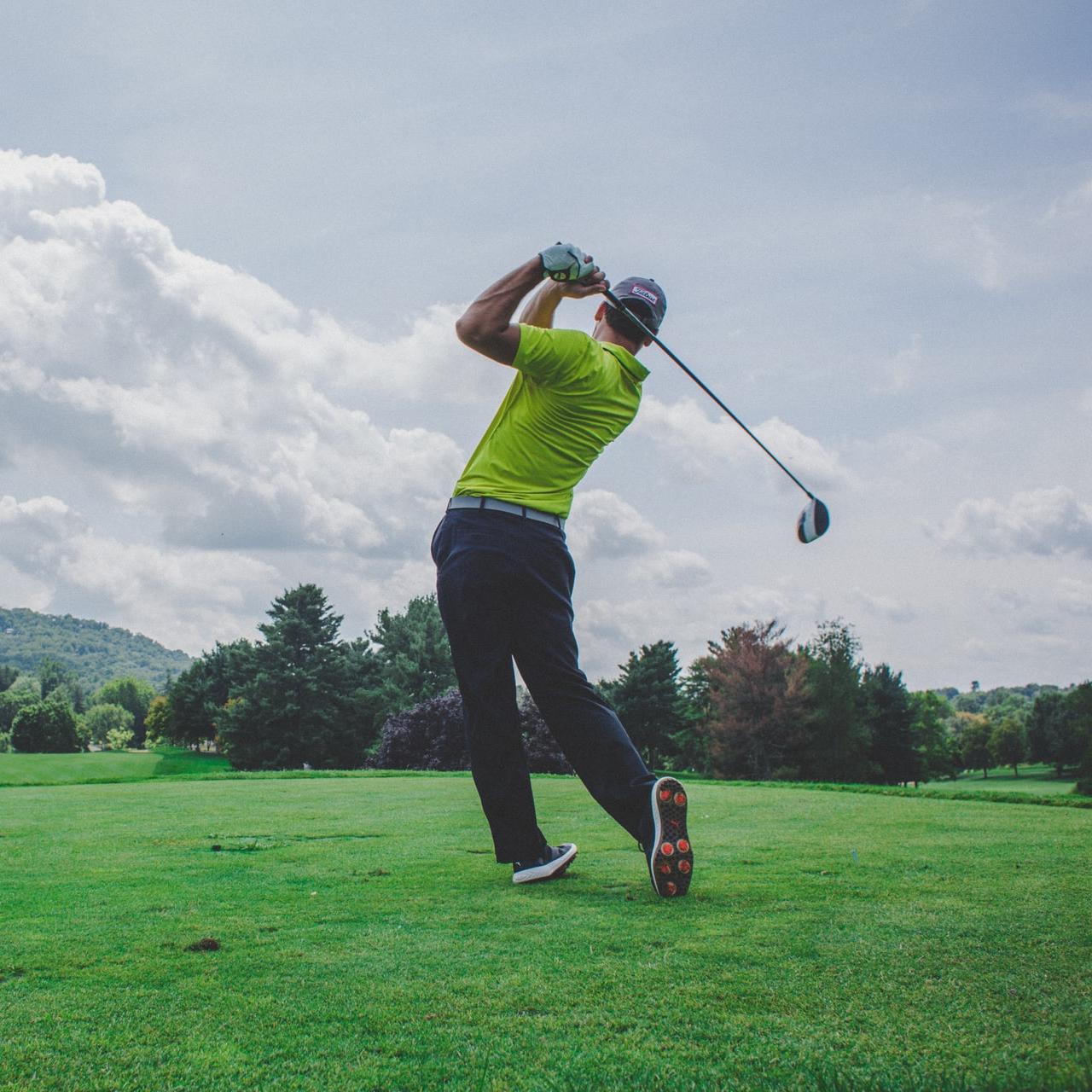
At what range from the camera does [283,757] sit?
168ft

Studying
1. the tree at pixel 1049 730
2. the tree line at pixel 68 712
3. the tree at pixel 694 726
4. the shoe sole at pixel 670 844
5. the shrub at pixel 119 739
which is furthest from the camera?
the shrub at pixel 119 739

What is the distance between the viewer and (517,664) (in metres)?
3.69

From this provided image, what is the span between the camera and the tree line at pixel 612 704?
4122cm

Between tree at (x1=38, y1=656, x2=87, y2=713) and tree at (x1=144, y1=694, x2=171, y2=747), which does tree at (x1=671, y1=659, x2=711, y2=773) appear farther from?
tree at (x1=38, y1=656, x2=87, y2=713)

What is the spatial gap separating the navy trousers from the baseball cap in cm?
110

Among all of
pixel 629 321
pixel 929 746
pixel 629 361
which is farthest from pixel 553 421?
pixel 929 746

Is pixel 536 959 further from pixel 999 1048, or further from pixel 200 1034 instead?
pixel 999 1048

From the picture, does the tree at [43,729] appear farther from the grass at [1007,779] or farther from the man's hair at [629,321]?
the man's hair at [629,321]

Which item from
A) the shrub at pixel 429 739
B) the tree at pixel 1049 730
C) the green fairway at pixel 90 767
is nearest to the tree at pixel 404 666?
the green fairway at pixel 90 767

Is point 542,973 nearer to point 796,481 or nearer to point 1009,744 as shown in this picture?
point 796,481

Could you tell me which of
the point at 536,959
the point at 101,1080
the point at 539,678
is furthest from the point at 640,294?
the point at 101,1080

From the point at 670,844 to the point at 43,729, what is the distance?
78367mm

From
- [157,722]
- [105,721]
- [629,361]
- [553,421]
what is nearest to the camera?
[553,421]

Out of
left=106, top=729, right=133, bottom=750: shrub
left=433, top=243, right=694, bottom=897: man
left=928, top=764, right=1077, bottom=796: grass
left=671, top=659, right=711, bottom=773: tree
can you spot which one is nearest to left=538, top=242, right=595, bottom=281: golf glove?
left=433, top=243, right=694, bottom=897: man
